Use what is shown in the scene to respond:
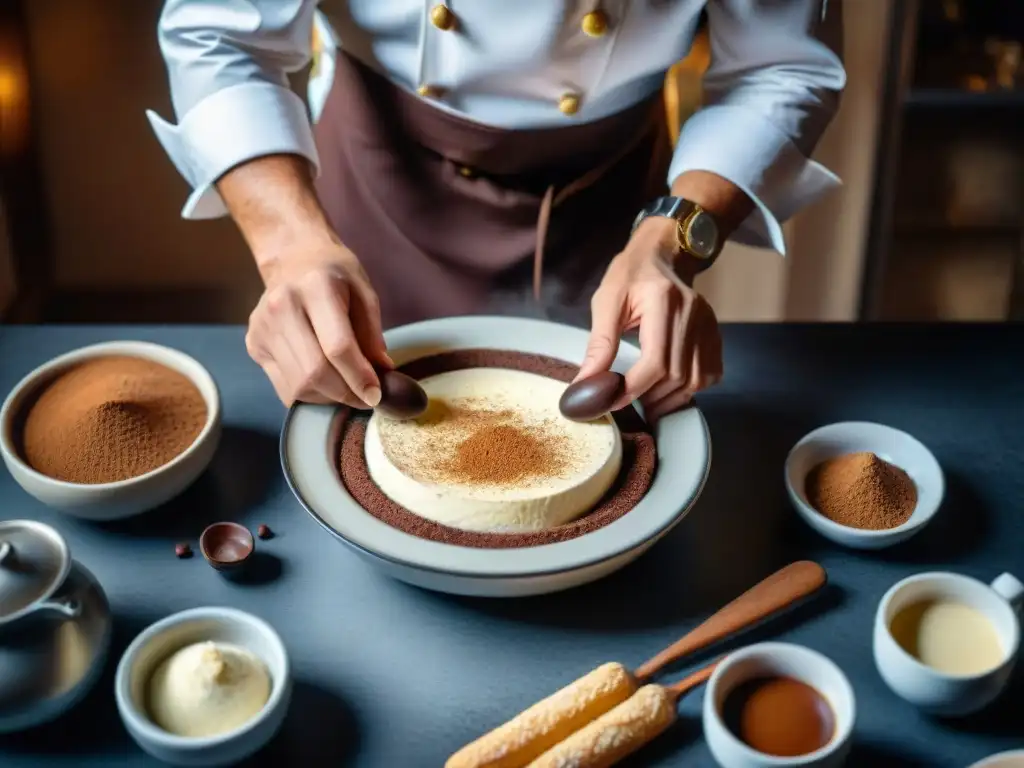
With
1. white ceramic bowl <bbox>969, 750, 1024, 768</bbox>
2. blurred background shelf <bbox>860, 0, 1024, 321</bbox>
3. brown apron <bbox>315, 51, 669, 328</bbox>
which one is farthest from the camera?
blurred background shelf <bbox>860, 0, 1024, 321</bbox>

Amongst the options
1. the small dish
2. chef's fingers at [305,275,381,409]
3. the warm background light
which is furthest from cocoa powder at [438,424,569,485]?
the warm background light

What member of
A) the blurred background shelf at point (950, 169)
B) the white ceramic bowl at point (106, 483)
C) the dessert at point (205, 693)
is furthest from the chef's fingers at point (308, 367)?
the blurred background shelf at point (950, 169)

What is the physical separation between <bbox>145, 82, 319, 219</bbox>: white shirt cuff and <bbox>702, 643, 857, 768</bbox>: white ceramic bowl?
33.0 inches

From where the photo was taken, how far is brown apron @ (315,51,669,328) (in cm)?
150

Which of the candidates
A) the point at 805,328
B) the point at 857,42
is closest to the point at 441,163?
the point at 805,328

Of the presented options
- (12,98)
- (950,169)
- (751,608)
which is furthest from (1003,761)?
(12,98)

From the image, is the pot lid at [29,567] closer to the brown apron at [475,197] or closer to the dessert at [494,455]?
the dessert at [494,455]

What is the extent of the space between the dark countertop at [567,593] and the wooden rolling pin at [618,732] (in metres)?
0.03

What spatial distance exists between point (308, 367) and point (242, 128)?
1.24 feet

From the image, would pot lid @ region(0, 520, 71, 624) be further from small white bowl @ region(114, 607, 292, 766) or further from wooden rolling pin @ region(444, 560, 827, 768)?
wooden rolling pin @ region(444, 560, 827, 768)

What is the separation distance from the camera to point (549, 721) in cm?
89

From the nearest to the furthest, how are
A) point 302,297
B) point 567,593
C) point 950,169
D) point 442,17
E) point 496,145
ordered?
1. point 567,593
2. point 302,297
3. point 442,17
4. point 496,145
5. point 950,169

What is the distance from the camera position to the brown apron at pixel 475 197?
1.50m

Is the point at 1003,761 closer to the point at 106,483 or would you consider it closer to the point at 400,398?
the point at 400,398
